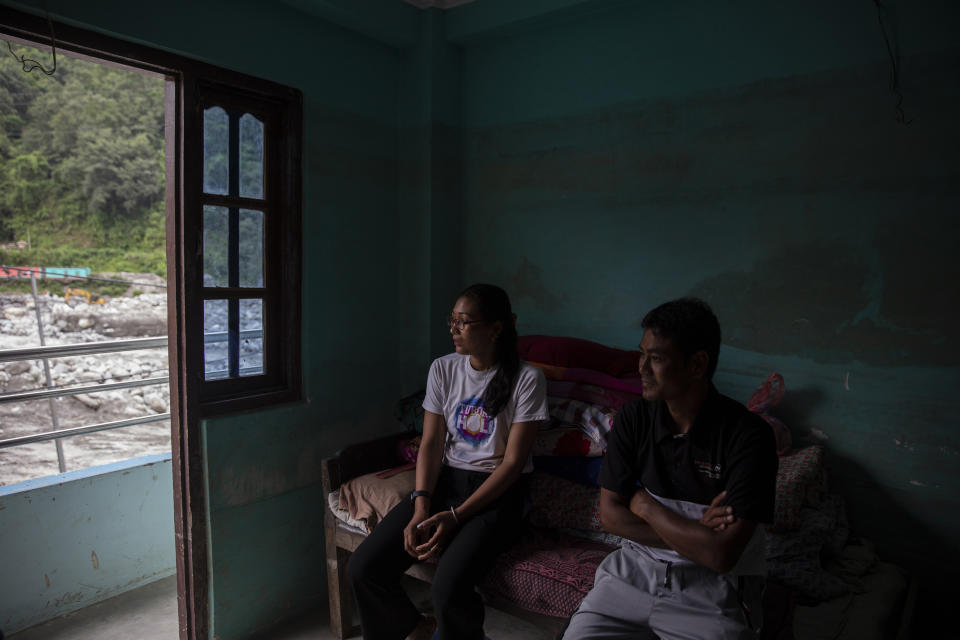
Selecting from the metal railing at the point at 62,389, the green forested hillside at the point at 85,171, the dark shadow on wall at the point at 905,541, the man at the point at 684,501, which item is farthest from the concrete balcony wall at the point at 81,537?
the green forested hillside at the point at 85,171

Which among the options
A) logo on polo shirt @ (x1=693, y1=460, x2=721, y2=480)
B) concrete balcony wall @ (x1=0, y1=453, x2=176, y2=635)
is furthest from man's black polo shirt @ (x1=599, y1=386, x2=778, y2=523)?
concrete balcony wall @ (x1=0, y1=453, x2=176, y2=635)

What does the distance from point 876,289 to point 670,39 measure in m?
1.43

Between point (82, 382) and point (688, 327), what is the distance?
24.3 ft

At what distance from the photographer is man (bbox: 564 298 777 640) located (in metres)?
1.46

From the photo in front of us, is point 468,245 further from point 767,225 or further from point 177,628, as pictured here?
point 177,628

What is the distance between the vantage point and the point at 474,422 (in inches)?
89.4

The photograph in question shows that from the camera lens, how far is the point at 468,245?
3.46 m

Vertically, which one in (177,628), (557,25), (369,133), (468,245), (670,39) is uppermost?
(557,25)

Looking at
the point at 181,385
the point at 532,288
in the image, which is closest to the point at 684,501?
the point at 532,288

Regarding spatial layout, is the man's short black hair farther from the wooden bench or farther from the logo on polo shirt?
the wooden bench

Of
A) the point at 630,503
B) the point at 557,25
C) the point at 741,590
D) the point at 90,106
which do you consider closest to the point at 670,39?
the point at 557,25

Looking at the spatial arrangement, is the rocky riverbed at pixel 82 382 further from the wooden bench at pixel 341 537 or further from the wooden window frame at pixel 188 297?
the wooden bench at pixel 341 537

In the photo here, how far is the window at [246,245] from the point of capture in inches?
102

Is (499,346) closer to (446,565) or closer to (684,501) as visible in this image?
(446,565)
